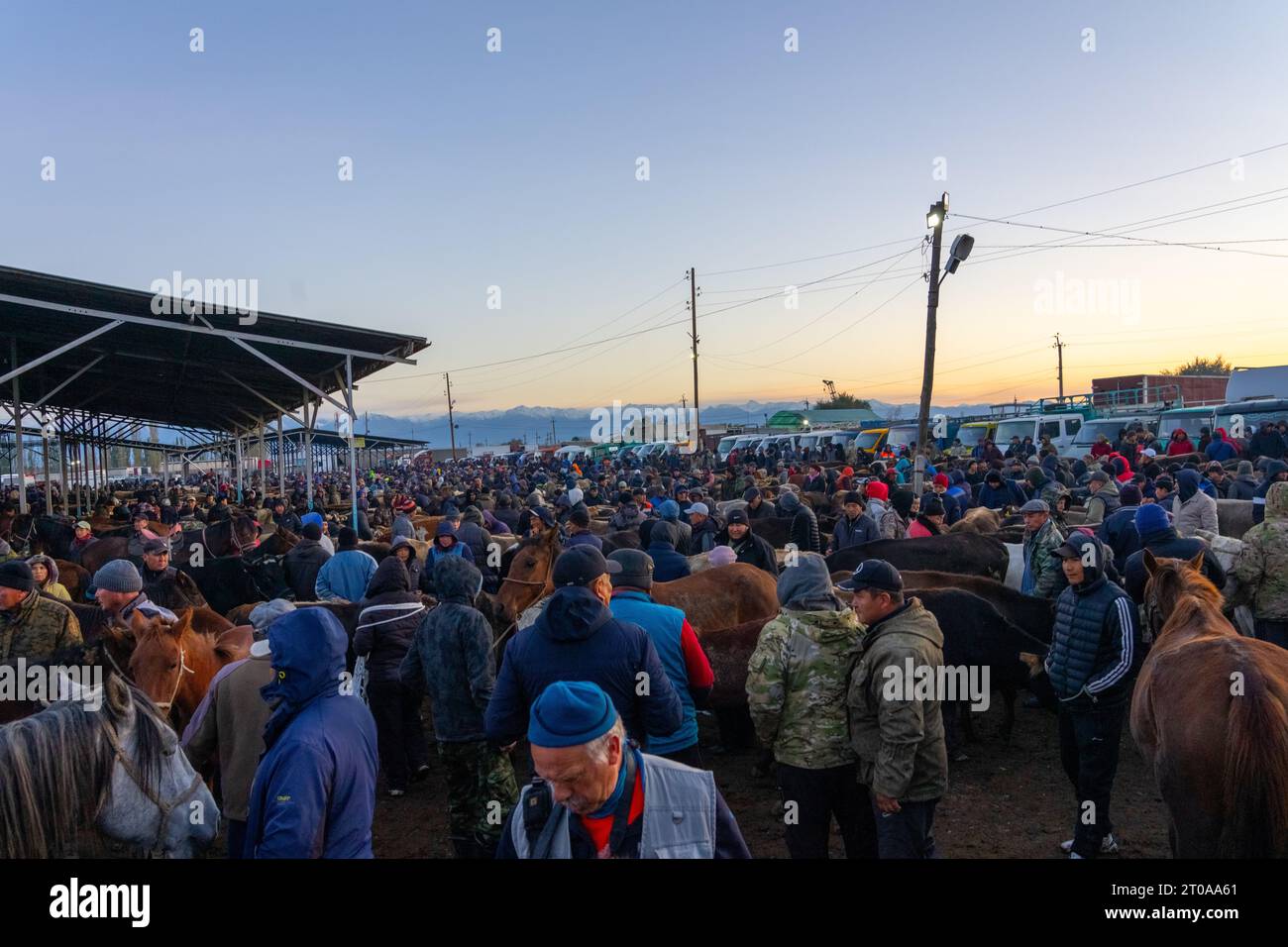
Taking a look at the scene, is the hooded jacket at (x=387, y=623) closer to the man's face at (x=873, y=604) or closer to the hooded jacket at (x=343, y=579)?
the hooded jacket at (x=343, y=579)

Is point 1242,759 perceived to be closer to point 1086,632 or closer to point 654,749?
point 1086,632

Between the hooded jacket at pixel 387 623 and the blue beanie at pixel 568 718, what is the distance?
12.7ft

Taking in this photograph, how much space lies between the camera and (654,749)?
150 inches

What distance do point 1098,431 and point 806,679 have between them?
75.2 ft

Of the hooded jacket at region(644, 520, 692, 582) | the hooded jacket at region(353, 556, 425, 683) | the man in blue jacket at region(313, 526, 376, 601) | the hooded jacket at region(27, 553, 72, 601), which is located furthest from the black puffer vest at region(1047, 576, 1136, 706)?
the hooded jacket at region(27, 553, 72, 601)

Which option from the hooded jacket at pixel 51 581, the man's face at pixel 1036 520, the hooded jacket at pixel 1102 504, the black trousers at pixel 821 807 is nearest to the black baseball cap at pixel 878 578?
the black trousers at pixel 821 807

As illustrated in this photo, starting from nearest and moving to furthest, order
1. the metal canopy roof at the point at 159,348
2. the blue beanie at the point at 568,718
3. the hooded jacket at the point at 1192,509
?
the blue beanie at the point at 568,718
the hooded jacket at the point at 1192,509
the metal canopy roof at the point at 159,348

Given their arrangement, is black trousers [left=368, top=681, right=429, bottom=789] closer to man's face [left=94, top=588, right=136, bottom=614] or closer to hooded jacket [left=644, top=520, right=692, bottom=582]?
man's face [left=94, top=588, right=136, bottom=614]

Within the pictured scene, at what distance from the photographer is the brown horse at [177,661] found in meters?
4.41

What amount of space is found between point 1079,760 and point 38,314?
14.4 metres

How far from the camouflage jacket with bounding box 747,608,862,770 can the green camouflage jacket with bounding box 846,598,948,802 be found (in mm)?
80

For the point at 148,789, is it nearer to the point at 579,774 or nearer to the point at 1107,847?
the point at 579,774

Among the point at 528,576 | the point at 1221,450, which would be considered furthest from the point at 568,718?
the point at 1221,450

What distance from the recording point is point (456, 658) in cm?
431
